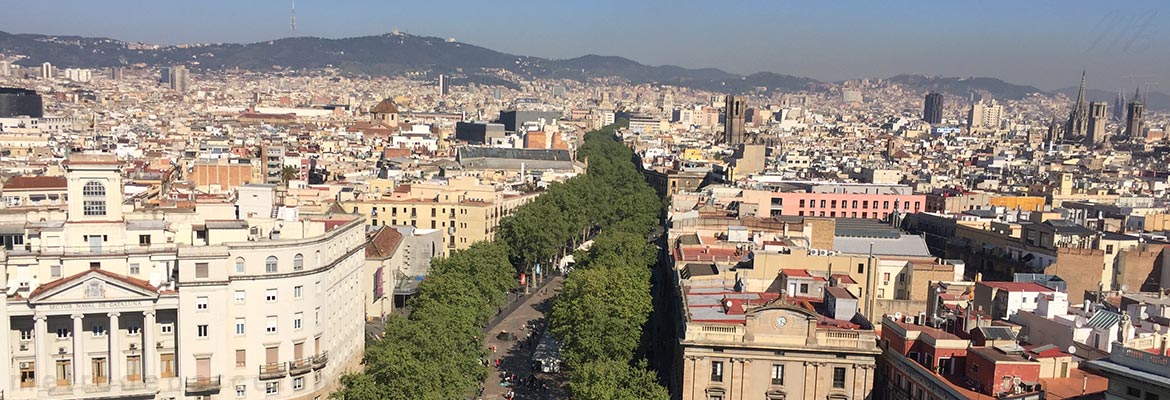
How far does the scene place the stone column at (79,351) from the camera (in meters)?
38.9

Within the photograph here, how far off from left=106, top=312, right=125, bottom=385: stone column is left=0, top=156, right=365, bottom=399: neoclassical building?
6 centimetres

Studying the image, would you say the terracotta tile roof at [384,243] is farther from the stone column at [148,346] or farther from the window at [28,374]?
the window at [28,374]

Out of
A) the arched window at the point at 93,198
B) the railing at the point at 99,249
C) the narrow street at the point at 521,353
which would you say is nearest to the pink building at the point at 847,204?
the narrow street at the point at 521,353

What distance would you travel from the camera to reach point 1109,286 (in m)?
54.2

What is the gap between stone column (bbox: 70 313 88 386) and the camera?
38.9 meters

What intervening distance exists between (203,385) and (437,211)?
4229 cm

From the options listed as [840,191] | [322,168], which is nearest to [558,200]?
[840,191]

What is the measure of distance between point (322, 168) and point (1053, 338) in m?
99.3

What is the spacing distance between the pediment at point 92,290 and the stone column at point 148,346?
0.85 m

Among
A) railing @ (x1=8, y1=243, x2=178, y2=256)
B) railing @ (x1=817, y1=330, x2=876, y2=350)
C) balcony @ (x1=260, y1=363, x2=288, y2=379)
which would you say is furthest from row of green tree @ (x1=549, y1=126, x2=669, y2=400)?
railing @ (x1=8, y1=243, x2=178, y2=256)

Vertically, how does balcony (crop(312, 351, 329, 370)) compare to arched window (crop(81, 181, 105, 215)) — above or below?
below

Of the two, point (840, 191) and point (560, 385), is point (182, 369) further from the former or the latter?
point (840, 191)

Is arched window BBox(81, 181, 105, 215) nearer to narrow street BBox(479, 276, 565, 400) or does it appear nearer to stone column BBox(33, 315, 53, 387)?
stone column BBox(33, 315, 53, 387)

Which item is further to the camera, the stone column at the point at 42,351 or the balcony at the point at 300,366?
the balcony at the point at 300,366
